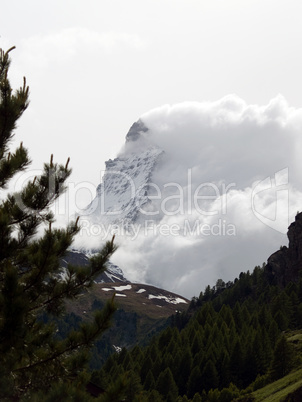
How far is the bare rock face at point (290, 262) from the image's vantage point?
13325cm

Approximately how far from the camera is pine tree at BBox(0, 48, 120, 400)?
51.2 feet

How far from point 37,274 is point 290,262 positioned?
420 ft

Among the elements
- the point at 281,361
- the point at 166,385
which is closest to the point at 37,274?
the point at 281,361

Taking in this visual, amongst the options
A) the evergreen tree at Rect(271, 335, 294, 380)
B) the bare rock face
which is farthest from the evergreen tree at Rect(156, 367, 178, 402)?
the bare rock face

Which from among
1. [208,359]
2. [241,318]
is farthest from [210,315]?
[208,359]

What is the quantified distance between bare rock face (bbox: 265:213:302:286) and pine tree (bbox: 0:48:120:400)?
11628 centimetres

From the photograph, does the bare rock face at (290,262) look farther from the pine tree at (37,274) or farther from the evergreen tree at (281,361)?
the pine tree at (37,274)

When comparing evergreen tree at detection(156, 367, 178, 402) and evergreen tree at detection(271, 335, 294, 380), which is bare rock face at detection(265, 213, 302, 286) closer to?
evergreen tree at detection(156, 367, 178, 402)

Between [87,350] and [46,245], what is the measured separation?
3.85 metres

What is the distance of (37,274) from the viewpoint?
52.5 ft

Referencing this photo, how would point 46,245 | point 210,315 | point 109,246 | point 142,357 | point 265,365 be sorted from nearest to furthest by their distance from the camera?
point 46,245
point 109,246
point 265,365
point 142,357
point 210,315

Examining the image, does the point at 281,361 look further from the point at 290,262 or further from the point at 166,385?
the point at 290,262

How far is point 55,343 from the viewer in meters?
16.6

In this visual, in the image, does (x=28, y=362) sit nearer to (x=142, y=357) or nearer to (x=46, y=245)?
(x=46, y=245)
